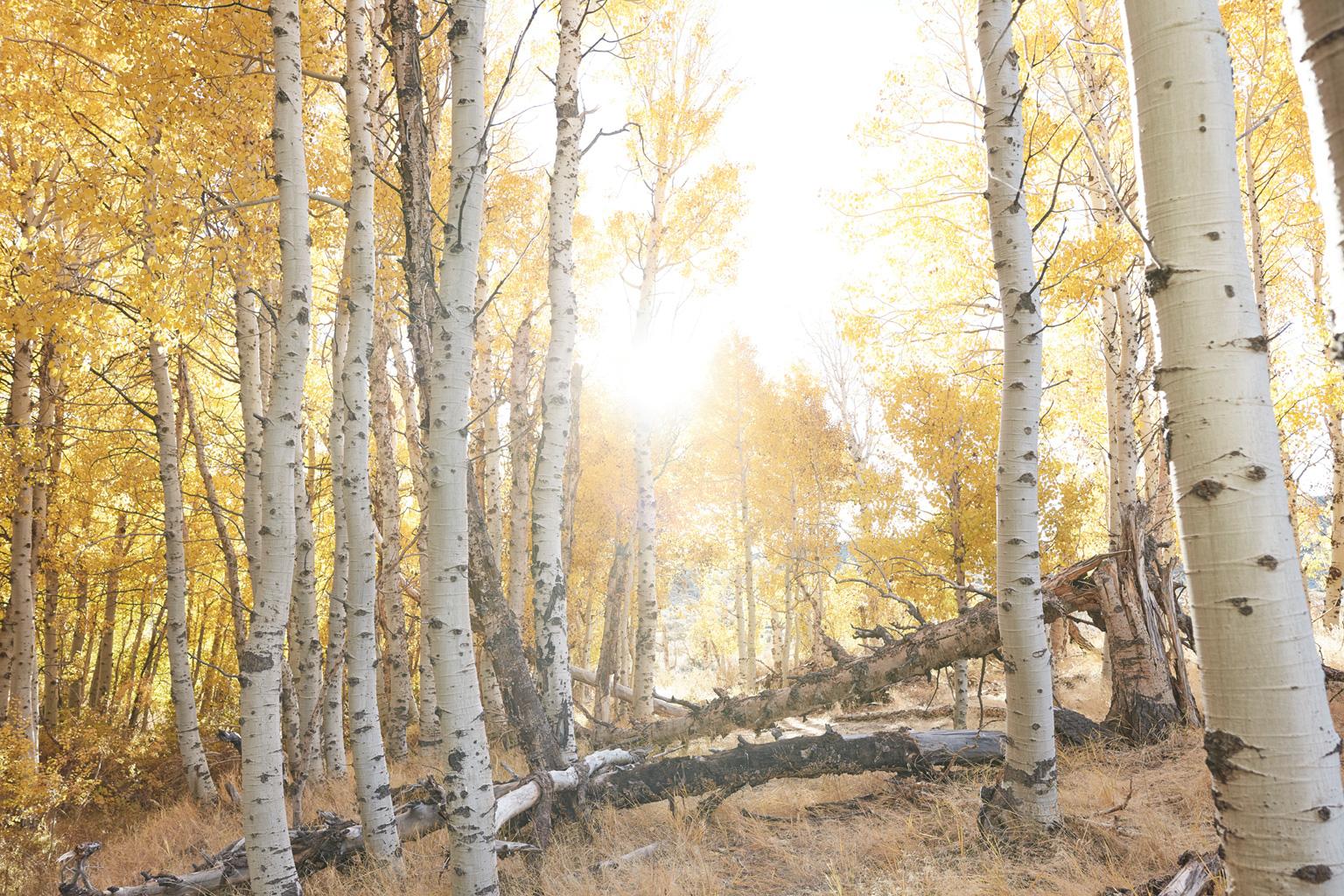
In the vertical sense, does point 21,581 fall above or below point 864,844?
above

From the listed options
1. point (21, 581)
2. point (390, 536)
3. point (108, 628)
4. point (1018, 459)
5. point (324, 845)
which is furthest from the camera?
point (108, 628)

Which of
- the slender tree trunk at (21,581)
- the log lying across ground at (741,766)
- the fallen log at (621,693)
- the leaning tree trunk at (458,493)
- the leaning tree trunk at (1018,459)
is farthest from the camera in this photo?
the fallen log at (621,693)

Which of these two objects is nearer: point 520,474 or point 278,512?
point 278,512

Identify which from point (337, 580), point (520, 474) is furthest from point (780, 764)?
point (520, 474)

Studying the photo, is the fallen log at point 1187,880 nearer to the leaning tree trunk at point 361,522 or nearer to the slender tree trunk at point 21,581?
the leaning tree trunk at point 361,522

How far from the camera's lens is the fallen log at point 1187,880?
8.30ft

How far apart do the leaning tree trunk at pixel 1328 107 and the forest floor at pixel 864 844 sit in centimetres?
300

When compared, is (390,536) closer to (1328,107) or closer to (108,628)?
(1328,107)

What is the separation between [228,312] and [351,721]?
194 inches

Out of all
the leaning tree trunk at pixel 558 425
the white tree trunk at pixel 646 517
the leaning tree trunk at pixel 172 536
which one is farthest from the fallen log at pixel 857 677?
the leaning tree trunk at pixel 172 536

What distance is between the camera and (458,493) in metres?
3.22

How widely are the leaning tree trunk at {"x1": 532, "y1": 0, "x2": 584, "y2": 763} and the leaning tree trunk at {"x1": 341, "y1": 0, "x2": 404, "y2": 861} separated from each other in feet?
3.99

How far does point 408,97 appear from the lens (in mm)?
3621

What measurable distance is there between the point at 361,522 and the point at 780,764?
346cm
